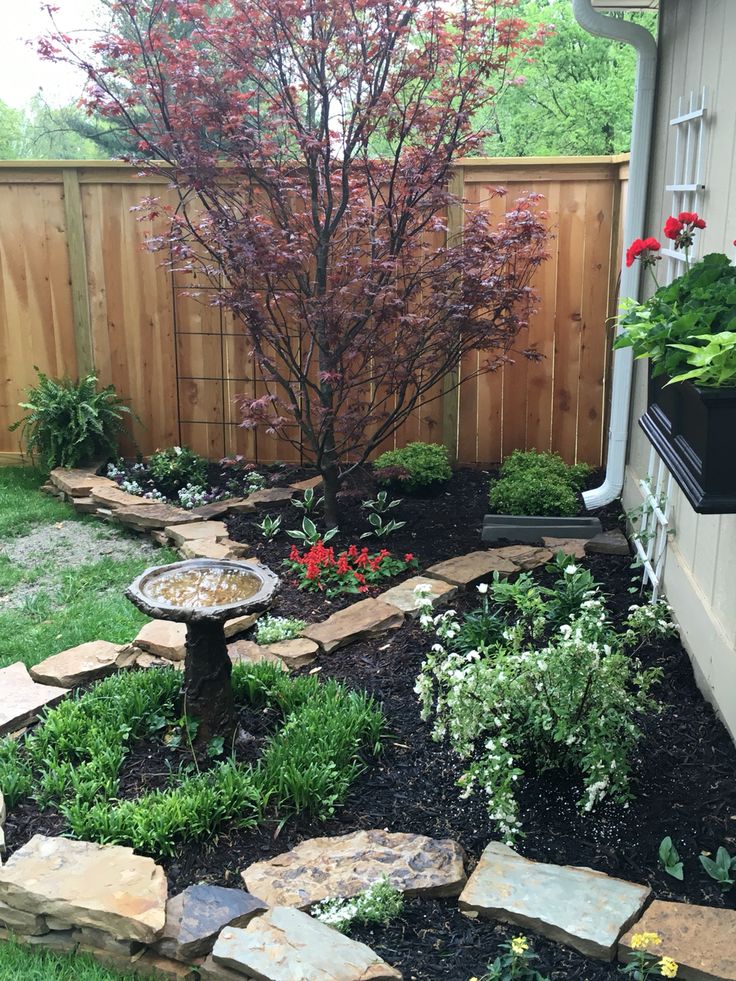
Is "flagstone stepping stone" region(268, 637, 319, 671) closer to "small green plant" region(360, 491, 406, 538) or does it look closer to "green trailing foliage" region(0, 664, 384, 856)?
"green trailing foliage" region(0, 664, 384, 856)

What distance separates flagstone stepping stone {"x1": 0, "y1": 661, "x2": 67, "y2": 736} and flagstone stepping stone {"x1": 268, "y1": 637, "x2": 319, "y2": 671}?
2.77ft

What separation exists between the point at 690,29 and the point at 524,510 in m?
2.53

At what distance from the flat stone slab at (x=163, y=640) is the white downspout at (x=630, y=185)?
8.94 feet

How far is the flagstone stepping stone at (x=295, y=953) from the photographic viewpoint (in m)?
2.13

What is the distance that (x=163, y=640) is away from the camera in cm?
388

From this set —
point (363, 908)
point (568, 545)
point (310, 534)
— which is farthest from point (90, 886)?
point (568, 545)

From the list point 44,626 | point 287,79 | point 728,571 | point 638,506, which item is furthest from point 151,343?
point 728,571

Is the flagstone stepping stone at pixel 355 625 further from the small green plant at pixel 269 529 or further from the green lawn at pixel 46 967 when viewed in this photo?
the green lawn at pixel 46 967

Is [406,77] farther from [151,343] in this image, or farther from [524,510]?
[151,343]

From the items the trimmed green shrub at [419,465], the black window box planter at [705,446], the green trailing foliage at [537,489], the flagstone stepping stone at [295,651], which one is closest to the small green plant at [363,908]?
the black window box planter at [705,446]

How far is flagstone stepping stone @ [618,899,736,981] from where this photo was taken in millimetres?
2119

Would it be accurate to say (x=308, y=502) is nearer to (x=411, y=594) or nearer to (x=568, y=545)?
(x=411, y=594)

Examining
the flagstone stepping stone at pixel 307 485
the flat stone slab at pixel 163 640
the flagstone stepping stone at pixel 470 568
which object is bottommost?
the flat stone slab at pixel 163 640

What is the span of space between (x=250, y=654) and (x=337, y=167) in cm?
267
